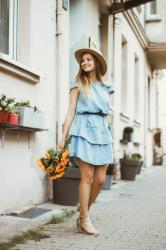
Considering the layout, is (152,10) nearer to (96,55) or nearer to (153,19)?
(153,19)

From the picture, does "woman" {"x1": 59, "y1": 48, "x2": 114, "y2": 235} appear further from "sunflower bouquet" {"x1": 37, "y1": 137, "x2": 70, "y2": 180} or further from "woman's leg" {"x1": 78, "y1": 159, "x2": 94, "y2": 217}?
"sunflower bouquet" {"x1": 37, "y1": 137, "x2": 70, "y2": 180}

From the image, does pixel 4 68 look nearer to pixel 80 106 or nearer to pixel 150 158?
pixel 80 106

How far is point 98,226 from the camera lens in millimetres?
5129

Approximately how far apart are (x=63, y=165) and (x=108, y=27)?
215 inches

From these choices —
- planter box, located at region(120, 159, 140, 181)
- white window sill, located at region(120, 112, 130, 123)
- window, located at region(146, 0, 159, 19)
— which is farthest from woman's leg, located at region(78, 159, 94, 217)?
window, located at region(146, 0, 159, 19)

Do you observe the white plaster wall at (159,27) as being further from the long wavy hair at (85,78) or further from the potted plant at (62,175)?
the long wavy hair at (85,78)

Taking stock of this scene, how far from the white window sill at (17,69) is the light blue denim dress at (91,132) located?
3.25 feet

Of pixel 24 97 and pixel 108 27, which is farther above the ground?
pixel 108 27

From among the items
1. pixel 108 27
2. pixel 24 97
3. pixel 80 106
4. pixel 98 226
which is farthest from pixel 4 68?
pixel 108 27

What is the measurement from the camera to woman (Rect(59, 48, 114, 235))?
15.0ft

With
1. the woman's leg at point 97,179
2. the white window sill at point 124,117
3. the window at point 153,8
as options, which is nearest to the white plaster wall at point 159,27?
the window at point 153,8

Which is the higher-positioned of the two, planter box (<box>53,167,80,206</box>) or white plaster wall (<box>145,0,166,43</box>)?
white plaster wall (<box>145,0,166,43</box>)

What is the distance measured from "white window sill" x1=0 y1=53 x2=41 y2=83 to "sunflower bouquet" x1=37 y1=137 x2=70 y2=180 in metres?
0.94

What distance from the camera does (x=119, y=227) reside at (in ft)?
16.7
